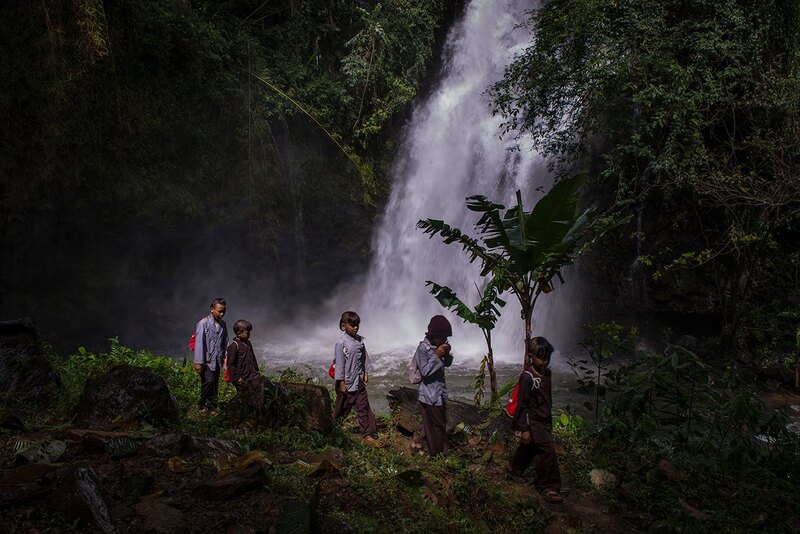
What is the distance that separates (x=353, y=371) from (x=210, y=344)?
187 cm

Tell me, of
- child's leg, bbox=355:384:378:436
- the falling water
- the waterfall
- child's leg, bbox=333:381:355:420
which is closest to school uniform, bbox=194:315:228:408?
child's leg, bbox=333:381:355:420

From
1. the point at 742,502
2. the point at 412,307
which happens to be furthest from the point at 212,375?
the point at 412,307

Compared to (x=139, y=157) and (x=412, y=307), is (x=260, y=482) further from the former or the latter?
(x=412, y=307)

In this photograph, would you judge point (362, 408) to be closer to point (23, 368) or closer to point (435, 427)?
point (435, 427)

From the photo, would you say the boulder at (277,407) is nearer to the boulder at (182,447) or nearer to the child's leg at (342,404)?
the child's leg at (342,404)

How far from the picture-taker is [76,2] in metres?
8.09

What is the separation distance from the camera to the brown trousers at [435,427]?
15.8ft

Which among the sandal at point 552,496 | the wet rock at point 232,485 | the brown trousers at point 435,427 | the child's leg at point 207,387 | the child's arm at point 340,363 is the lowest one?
the sandal at point 552,496

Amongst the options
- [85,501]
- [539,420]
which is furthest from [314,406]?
[85,501]

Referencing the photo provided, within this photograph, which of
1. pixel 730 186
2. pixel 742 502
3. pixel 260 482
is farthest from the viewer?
pixel 730 186

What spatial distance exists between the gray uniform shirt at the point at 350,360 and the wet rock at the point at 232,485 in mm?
2180

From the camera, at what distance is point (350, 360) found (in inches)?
214

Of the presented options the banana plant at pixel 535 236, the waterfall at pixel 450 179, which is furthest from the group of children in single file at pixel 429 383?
the waterfall at pixel 450 179

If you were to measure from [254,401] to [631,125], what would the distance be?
30.1 ft
